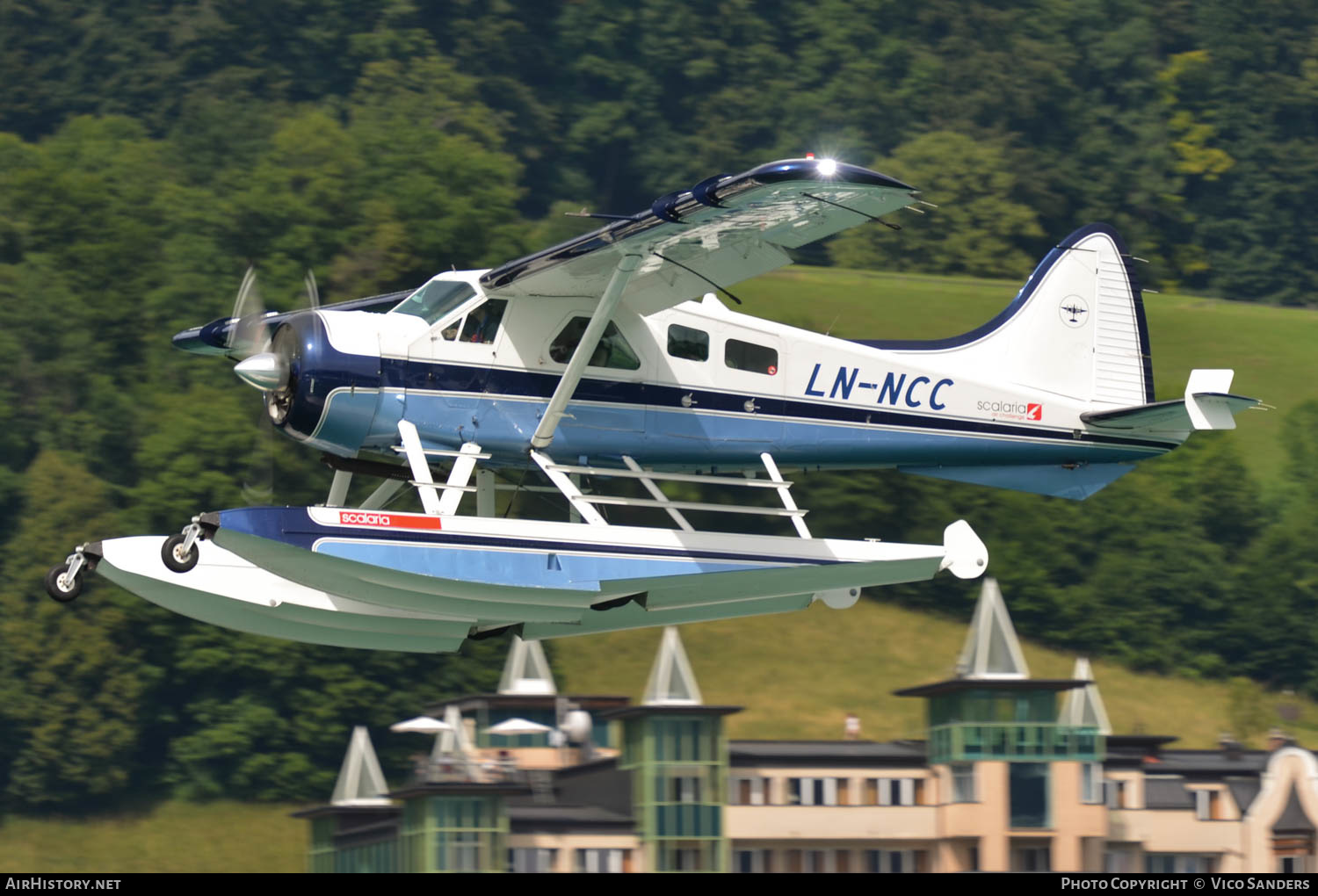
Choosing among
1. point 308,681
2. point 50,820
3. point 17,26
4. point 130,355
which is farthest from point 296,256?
point 17,26

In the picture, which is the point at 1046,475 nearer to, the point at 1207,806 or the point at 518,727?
the point at 518,727

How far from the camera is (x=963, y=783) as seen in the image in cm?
4306

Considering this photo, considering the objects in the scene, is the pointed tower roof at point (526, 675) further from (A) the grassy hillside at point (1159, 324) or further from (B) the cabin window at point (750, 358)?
(B) the cabin window at point (750, 358)

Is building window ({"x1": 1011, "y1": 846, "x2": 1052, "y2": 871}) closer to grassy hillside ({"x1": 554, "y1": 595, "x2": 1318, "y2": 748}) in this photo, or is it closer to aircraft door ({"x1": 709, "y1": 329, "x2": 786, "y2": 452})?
grassy hillside ({"x1": 554, "y1": 595, "x2": 1318, "y2": 748})

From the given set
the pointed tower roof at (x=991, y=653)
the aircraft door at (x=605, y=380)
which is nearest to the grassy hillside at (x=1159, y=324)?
the pointed tower roof at (x=991, y=653)

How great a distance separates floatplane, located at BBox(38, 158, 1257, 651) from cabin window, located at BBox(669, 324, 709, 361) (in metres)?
0.02

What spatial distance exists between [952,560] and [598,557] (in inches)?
121

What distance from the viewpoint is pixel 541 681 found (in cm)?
4688

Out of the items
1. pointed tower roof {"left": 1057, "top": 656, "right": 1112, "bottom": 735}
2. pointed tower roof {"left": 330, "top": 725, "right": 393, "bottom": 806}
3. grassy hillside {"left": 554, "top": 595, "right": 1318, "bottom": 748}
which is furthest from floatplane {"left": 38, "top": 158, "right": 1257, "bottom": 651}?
grassy hillside {"left": 554, "top": 595, "right": 1318, "bottom": 748}

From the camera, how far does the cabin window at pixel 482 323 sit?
1678cm

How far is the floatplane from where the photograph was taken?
15.6 metres

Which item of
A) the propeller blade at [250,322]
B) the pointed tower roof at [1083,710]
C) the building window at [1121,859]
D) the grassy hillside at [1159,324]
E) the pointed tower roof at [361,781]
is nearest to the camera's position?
the propeller blade at [250,322]

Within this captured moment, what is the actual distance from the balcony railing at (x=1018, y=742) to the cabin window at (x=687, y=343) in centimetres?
2713

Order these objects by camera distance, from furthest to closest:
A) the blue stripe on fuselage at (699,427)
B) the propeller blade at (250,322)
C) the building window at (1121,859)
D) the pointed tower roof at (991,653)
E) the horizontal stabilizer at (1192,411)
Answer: the pointed tower roof at (991,653) < the building window at (1121,859) < the horizontal stabilizer at (1192,411) < the propeller blade at (250,322) < the blue stripe on fuselage at (699,427)
